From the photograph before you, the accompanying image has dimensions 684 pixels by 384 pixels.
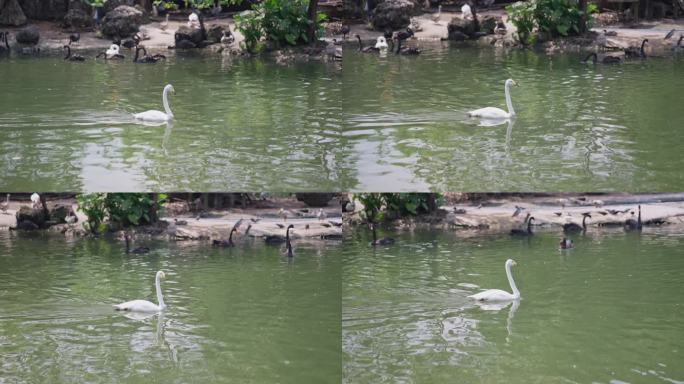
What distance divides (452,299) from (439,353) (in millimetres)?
970

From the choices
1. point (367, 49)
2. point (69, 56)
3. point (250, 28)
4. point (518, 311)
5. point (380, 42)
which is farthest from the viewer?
point (69, 56)

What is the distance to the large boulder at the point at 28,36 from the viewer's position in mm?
11266

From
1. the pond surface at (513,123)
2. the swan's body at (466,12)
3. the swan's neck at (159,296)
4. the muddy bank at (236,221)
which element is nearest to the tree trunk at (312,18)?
the pond surface at (513,123)

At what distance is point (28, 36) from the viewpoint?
11266 millimetres

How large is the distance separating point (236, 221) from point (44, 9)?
3416 millimetres

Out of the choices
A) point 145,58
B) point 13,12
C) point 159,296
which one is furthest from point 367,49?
point 13,12

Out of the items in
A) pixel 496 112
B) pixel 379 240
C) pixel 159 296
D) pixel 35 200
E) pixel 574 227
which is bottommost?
pixel 159 296

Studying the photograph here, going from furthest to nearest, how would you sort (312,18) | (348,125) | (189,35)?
1. (189,35)
2. (312,18)
3. (348,125)

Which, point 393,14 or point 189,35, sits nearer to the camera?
point 393,14

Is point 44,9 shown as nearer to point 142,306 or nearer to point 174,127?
point 174,127

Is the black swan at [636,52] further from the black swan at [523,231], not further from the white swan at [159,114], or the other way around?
the white swan at [159,114]

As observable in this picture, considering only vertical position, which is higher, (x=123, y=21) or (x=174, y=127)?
(x=123, y=21)

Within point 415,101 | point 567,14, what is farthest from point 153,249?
point 567,14

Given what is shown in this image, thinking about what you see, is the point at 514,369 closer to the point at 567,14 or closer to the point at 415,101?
the point at 415,101
